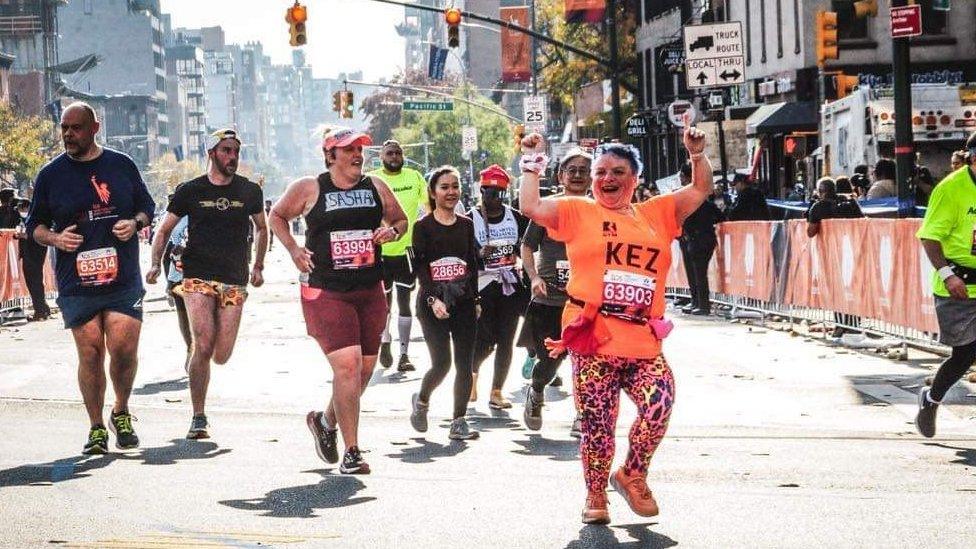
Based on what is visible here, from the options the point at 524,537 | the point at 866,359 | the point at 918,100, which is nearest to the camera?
the point at 524,537

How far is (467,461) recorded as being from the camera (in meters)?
9.80

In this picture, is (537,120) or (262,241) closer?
(262,241)

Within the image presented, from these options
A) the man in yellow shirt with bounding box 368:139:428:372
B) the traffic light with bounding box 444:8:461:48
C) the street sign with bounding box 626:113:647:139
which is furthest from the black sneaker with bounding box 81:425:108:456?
the street sign with bounding box 626:113:647:139

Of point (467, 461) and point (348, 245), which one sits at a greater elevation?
point (348, 245)

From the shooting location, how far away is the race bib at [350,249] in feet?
30.9

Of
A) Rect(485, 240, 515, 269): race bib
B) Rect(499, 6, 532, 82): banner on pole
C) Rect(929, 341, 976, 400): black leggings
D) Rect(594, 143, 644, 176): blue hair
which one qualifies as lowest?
Rect(929, 341, 976, 400): black leggings

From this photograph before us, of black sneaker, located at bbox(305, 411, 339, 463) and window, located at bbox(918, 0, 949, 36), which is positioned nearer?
black sneaker, located at bbox(305, 411, 339, 463)

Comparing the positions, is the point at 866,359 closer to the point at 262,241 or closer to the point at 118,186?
the point at 262,241

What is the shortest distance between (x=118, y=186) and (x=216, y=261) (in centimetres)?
Result: 100

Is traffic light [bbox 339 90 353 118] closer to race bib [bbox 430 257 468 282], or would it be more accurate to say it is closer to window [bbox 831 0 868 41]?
window [bbox 831 0 868 41]

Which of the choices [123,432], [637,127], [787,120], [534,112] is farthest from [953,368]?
[534,112]

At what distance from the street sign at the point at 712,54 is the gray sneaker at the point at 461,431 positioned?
13.3 metres

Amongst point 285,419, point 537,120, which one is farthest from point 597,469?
point 537,120

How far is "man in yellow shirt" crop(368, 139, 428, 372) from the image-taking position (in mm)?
15633
